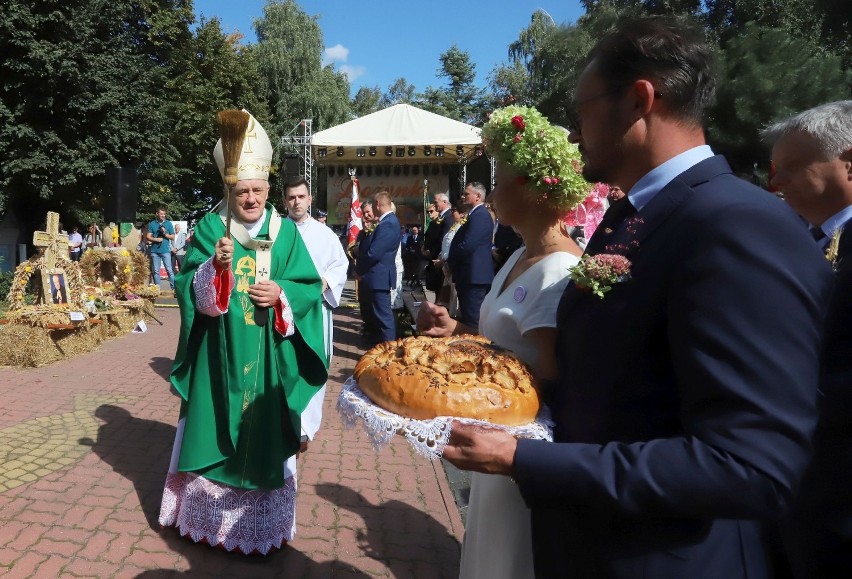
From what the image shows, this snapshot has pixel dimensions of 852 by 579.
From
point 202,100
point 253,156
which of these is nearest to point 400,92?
point 202,100

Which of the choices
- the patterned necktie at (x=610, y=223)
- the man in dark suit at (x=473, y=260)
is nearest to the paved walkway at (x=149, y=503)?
the man in dark suit at (x=473, y=260)

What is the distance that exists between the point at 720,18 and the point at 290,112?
2132cm

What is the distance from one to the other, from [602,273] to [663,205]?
0.18 meters

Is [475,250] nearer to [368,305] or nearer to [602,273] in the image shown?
[368,305]

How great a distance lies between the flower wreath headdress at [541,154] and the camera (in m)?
2.11

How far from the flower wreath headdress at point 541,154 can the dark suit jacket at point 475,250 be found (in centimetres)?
495

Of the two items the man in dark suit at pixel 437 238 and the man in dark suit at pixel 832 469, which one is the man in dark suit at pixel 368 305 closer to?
the man in dark suit at pixel 437 238

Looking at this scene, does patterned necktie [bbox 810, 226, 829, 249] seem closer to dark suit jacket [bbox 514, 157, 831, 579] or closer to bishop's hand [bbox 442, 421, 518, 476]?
dark suit jacket [bbox 514, 157, 831, 579]

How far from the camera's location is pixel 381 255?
8969 mm

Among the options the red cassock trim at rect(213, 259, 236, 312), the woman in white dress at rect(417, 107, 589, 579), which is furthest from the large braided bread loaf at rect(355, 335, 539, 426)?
the red cassock trim at rect(213, 259, 236, 312)

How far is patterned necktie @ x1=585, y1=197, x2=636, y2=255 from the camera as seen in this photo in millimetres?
1440


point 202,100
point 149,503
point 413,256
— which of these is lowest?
point 149,503

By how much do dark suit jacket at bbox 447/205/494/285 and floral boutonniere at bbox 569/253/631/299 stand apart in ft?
19.2

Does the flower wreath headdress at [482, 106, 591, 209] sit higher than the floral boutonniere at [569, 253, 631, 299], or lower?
higher
